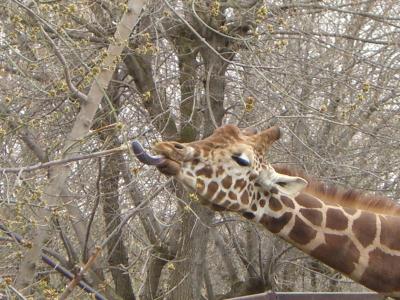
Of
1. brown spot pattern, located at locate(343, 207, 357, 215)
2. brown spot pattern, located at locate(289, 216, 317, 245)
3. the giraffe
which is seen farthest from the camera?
brown spot pattern, located at locate(343, 207, 357, 215)

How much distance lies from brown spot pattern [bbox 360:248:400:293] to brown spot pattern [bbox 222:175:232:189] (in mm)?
1214

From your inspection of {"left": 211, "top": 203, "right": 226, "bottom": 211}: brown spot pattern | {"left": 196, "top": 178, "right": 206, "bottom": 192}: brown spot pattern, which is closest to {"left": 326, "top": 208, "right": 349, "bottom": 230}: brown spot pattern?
{"left": 211, "top": 203, "right": 226, "bottom": 211}: brown spot pattern

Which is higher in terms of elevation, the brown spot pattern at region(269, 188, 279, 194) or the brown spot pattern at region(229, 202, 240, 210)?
the brown spot pattern at region(269, 188, 279, 194)

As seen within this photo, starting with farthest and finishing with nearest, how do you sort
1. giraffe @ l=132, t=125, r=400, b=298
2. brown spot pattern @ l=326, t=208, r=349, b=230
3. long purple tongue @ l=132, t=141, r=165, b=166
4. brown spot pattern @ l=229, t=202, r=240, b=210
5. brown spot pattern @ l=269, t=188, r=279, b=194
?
brown spot pattern @ l=326, t=208, r=349, b=230 → brown spot pattern @ l=269, t=188, r=279, b=194 → brown spot pattern @ l=229, t=202, r=240, b=210 → giraffe @ l=132, t=125, r=400, b=298 → long purple tongue @ l=132, t=141, r=165, b=166

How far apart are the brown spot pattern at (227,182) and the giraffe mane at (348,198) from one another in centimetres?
74

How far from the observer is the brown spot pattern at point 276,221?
20.6 ft

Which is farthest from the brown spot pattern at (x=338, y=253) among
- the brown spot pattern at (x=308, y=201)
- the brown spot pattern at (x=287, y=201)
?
the brown spot pattern at (x=287, y=201)

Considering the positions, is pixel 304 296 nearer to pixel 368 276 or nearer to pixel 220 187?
pixel 368 276

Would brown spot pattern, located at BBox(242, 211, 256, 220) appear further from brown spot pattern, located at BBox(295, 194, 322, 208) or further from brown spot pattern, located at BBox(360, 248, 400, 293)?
brown spot pattern, located at BBox(360, 248, 400, 293)

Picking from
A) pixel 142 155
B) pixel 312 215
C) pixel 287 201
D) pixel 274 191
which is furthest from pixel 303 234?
pixel 142 155

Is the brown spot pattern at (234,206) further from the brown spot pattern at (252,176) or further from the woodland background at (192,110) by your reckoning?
the woodland background at (192,110)

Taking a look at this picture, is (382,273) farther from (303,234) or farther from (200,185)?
(200,185)

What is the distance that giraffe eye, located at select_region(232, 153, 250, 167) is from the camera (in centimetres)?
607

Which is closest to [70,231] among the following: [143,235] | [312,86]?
[143,235]
